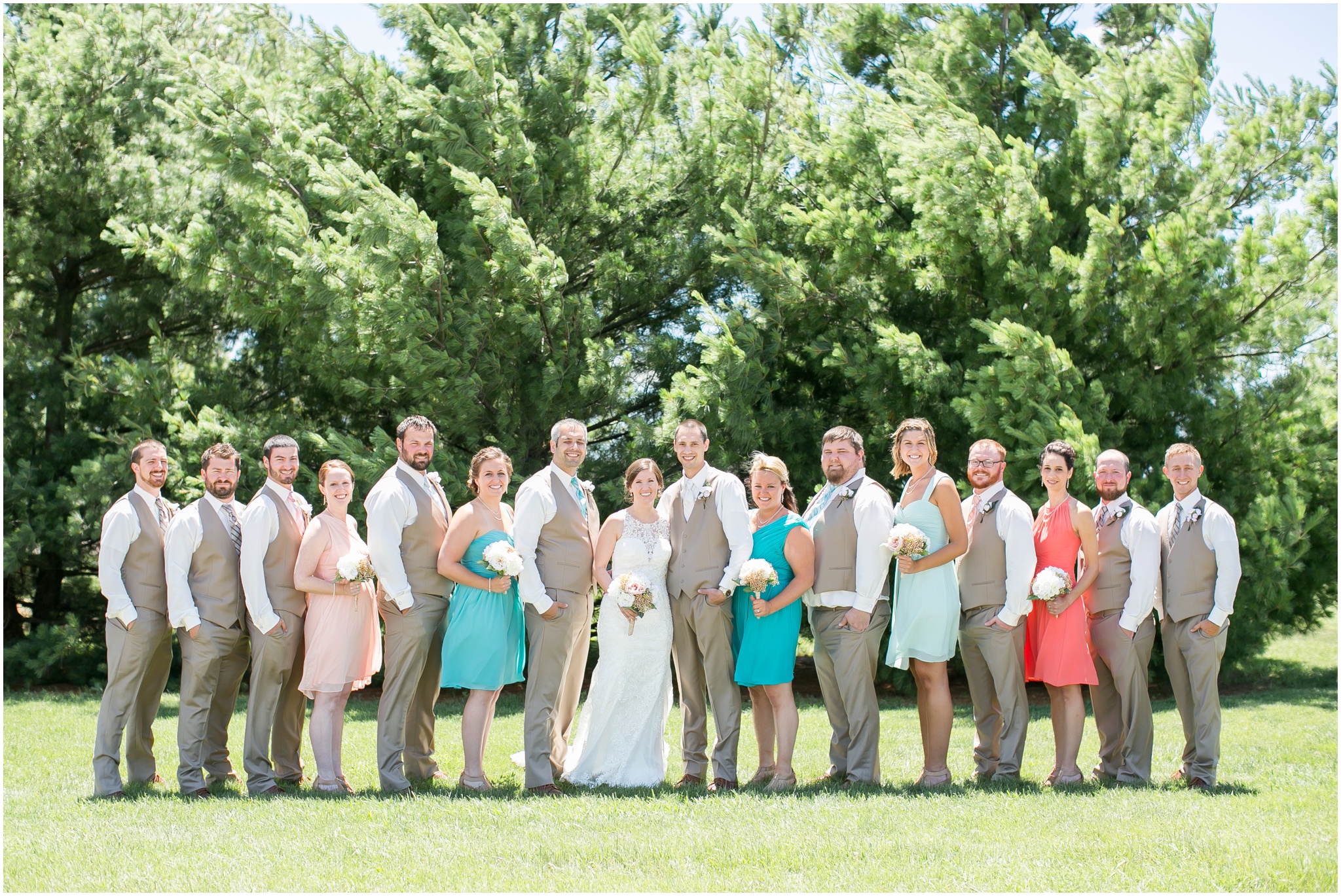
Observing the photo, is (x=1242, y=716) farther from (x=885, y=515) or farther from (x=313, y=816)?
(x=313, y=816)

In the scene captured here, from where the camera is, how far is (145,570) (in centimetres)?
613

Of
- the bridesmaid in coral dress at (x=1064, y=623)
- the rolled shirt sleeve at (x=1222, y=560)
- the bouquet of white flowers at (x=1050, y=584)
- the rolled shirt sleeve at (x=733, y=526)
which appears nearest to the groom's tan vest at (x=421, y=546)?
the rolled shirt sleeve at (x=733, y=526)

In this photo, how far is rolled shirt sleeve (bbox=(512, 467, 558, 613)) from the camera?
5.99 meters

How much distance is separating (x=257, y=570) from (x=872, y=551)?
328 centimetres

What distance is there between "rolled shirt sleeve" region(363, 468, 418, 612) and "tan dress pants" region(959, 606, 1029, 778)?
10.0 ft

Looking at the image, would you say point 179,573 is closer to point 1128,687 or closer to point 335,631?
point 335,631

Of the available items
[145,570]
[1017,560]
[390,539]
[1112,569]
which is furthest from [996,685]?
[145,570]

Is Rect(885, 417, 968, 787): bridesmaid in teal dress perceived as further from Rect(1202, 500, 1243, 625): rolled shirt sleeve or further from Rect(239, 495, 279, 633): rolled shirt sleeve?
Rect(239, 495, 279, 633): rolled shirt sleeve

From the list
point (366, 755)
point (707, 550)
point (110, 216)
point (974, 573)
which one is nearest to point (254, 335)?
point (110, 216)

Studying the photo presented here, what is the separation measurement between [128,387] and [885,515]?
29.3 feet

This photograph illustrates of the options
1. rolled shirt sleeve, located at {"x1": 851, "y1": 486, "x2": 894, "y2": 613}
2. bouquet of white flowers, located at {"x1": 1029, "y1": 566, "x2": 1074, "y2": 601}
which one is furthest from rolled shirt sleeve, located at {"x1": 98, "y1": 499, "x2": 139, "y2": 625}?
bouquet of white flowers, located at {"x1": 1029, "y1": 566, "x2": 1074, "y2": 601}

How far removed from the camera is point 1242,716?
9.88 meters

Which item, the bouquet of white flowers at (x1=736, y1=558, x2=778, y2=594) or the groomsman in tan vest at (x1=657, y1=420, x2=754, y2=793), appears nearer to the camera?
the bouquet of white flowers at (x1=736, y1=558, x2=778, y2=594)

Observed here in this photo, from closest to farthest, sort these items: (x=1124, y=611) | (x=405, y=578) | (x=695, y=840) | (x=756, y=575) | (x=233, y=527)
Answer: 1. (x=695, y=840)
2. (x=756, y=575)
3. (x=405, y=578)
4. (x=1124, y=611)
5. (x=233, y=527)
